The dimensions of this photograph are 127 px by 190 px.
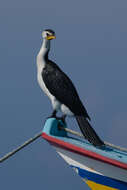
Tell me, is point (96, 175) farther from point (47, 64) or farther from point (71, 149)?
point (47, 64)

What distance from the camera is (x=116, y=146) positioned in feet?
43.4

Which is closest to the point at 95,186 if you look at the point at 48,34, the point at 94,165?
the point at 94,165

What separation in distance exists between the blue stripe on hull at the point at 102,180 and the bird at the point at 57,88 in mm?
722

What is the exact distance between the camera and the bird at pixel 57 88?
44.4 ft

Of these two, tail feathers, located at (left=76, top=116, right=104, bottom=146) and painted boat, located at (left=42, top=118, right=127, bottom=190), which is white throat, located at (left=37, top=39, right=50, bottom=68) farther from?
tail feathers, located at (left=76, top=116, right=104, bottom=146)

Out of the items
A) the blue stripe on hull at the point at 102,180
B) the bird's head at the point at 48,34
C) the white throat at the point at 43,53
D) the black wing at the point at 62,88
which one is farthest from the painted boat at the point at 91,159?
the bird's head at the point at 48,34

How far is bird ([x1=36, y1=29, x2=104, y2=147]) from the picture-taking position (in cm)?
1353

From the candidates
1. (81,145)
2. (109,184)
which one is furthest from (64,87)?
(109,184)

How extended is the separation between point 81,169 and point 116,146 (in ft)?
2.98

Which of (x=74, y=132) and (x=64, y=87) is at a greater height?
(x=64, y=87)

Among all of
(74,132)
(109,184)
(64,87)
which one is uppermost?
(64,87)

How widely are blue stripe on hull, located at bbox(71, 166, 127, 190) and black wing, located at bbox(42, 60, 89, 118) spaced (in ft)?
3.55

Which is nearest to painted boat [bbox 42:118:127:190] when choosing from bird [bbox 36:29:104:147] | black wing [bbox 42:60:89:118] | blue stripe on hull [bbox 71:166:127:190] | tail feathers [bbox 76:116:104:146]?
blue stripe on hull [bbox 71:166:127:190]

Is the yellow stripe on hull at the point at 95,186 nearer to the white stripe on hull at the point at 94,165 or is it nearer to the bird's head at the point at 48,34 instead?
the white stripe on hull at the point at 94,165
